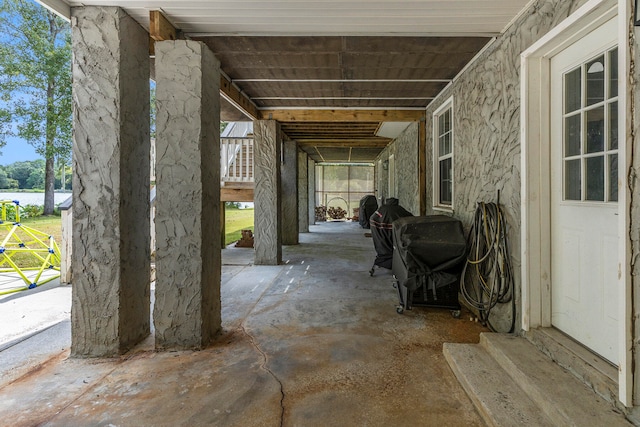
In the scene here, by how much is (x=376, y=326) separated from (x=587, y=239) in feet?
6.07

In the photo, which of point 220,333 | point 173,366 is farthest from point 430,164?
point 173,366

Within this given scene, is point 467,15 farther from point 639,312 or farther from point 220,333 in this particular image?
point 220,333

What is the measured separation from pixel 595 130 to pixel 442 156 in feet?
9.92

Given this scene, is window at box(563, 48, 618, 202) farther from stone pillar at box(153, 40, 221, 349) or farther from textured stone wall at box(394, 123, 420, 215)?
textured stone wall at box(394, 123, 420, 215)

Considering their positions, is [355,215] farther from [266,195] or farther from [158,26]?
[158,26]

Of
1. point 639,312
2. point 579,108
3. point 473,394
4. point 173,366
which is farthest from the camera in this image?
point 173,366

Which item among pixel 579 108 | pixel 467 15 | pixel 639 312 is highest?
pixel 467 15

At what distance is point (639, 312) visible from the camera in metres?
1.55

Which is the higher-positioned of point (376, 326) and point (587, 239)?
point (587, 239)

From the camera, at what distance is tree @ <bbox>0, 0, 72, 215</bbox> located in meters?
11.5

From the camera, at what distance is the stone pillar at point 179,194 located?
262 centimetres

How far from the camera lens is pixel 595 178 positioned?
204 cm

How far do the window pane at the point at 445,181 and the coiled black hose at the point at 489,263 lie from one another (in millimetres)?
1563

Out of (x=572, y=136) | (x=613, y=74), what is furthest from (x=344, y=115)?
(x=613, y=74)
